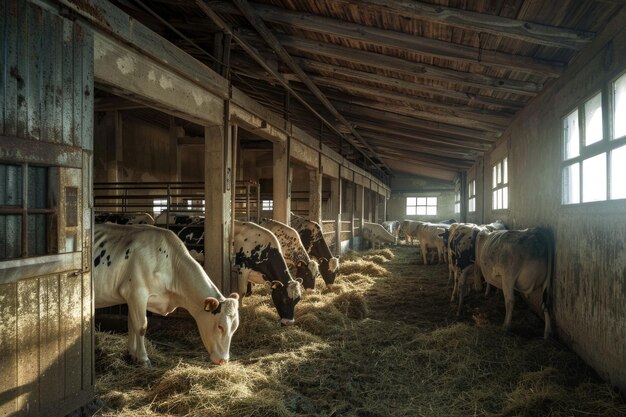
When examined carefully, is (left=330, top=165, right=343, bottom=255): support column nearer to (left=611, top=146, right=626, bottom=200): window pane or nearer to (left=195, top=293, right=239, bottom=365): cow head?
(left=195, top=293, right=239, bottom=365): cow head

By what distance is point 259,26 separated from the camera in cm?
566

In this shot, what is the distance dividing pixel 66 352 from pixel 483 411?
3.58 metres

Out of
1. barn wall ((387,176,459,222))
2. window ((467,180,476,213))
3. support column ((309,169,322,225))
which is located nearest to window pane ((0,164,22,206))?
support column ((309,169,322,225))

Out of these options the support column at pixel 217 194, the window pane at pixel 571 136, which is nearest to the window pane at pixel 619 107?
the window pane at pixel 571 136

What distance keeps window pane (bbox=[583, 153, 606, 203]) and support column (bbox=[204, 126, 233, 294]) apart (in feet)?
15.4

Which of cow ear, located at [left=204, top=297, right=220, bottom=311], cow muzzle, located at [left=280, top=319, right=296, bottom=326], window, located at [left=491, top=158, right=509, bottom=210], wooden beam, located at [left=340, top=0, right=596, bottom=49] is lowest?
cow muzzle, located at [left=280, top=319, right=296, bottom=326]

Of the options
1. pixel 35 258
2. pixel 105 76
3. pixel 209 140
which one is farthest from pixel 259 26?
pixel 35 258

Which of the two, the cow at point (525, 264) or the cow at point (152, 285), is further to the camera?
the cow at point (525, 264)

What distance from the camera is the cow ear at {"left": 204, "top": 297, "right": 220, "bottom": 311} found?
4383mm

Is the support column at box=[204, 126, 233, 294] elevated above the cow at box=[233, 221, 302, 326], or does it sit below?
above

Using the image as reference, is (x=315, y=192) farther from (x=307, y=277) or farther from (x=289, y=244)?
(x=307, y=277)

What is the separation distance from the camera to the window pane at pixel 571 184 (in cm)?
510

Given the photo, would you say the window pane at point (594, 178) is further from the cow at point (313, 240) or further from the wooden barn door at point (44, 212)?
the cow at point (313, 240)

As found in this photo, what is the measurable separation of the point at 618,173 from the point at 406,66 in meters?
3.35
